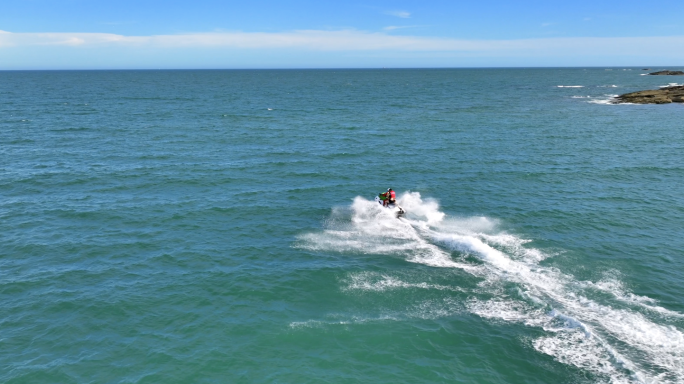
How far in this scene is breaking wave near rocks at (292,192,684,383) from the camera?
24781 mm

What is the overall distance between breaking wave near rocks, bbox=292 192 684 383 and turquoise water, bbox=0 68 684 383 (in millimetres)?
141

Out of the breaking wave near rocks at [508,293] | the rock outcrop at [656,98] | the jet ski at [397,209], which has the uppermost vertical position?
the rock outcrop at [656,98]

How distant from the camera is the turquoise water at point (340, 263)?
25.3 m

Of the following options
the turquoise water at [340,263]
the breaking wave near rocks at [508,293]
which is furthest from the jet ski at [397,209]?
the turquoise water at [340,263]

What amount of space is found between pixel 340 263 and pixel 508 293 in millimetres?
12607

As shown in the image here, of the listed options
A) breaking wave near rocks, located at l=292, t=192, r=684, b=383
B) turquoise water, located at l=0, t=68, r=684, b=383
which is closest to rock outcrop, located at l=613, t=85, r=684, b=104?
turquoise water, located at l=0, t=68, r=684, b=383

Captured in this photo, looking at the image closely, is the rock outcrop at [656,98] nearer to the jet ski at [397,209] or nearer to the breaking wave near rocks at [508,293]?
the breaking wave near rocks at [508,293]

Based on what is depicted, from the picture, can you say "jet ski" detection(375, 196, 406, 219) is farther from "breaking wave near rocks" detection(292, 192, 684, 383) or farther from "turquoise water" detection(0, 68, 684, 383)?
"turquoise water" detection(0, 68, 684, 383)

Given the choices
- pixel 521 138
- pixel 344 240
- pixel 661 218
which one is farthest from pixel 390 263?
pixel 521 138

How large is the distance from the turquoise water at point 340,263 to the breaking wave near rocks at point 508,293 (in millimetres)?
141

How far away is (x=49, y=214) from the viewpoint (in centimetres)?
4541

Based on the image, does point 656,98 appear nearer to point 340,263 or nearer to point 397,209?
point 397,209

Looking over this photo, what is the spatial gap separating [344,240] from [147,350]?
61.2ft

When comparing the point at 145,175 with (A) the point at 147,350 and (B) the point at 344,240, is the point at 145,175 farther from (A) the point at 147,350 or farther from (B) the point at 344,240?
(A) the point at 147,350
